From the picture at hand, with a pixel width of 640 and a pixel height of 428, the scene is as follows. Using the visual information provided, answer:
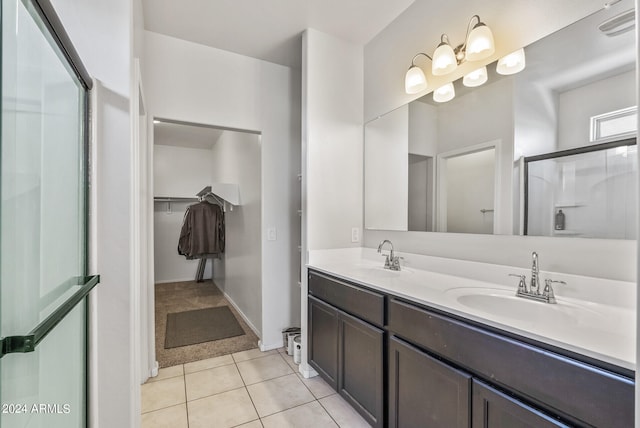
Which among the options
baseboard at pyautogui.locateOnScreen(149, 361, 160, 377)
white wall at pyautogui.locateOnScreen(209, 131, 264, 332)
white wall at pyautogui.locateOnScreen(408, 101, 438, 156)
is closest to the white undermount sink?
white wall at pyautogui.locateOnScreen(408, 101, 438, 156)

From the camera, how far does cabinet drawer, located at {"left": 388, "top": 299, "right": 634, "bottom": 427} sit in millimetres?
734

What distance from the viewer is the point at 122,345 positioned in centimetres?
122

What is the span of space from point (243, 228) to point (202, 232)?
4.90 feet

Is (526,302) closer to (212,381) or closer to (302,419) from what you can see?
(302,419)

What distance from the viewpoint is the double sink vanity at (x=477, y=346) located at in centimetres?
79

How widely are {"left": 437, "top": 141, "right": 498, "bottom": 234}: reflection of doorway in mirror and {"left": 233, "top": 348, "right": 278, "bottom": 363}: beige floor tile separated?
1847 mm

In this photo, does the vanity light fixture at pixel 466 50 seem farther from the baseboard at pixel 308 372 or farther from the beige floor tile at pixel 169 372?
the beige floor tile at pixel 169 372

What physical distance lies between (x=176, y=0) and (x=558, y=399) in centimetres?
285

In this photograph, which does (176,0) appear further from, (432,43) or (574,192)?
(574,192)

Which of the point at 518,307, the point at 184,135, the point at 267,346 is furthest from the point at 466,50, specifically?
the point at 184,135

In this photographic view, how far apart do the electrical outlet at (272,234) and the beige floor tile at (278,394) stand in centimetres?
116

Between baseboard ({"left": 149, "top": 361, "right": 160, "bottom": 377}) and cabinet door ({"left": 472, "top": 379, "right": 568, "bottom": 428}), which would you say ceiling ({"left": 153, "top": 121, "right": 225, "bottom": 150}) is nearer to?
A: baseboard ({"left": 149, "top": 361, "right": 160, "bottom": 377})

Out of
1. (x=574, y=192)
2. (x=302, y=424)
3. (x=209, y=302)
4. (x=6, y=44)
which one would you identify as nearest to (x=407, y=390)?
(x=302, y=424)

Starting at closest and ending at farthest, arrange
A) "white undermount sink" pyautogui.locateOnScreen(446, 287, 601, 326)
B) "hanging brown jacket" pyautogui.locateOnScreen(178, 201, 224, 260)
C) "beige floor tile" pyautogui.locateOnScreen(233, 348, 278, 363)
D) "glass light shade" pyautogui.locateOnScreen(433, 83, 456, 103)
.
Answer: "white undermount sink" pyautogui.locateOnScreen(446, 287, 601, 326), "glass light shade" pyautogui.locateOnScreen(433, 83, 456, 103), "beige floor tile" pyautogui.locateOnScreen(233, 348, 278, 363), "hanging brown jacket" pyautogui.locateOnScreen(178, 201, 224, 260)
